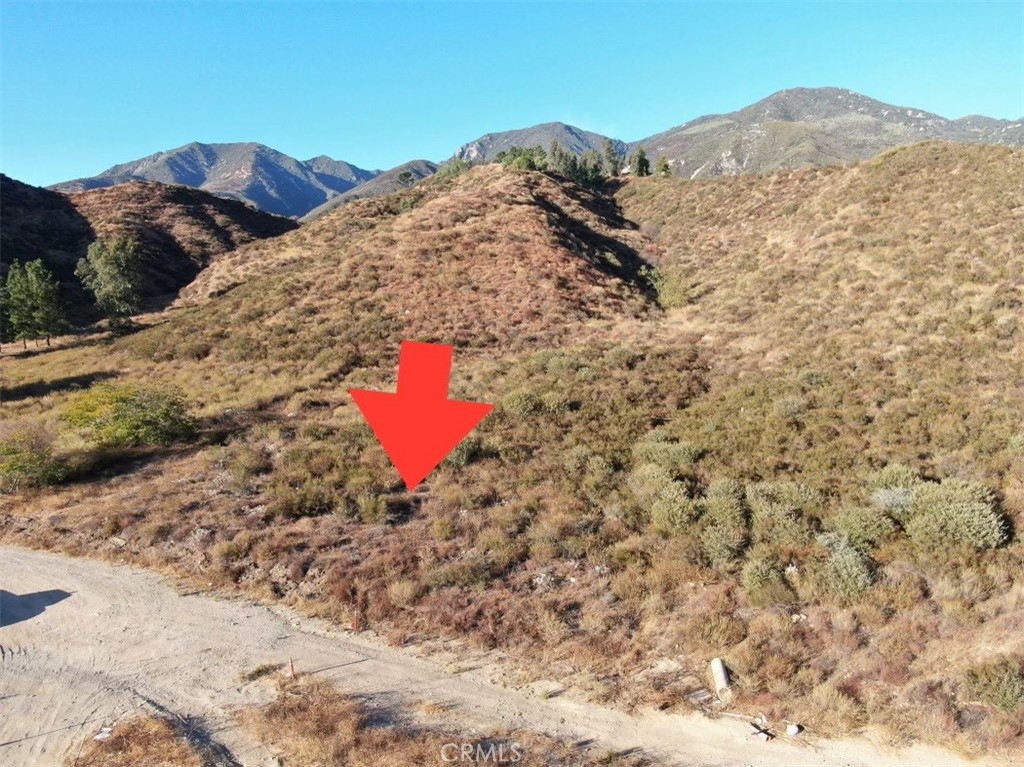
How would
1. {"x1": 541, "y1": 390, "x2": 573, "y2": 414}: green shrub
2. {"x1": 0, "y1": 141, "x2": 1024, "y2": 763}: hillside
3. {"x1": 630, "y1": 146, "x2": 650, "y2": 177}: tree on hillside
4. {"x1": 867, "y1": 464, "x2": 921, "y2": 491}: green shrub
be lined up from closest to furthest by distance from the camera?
{"x1": 0, "y1": 141, "x2": 1024, "y2": 763}: hillside
{"x1": 867, "y1": 464, "x2": 921, "y2": 491}: green shrub
{"x1": 541, "y1": 390, "x2": 573, "y2": 414}: green shrub
{"x1": 630, "y1": 146, "x2": 650, "y2": 177}: tree on hillside

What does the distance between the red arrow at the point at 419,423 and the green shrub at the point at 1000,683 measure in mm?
12236

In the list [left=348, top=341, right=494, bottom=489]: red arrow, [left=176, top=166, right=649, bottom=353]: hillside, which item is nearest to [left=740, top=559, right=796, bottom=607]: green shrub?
[left=348, top=341, right=494, bottom=489]: red arrow

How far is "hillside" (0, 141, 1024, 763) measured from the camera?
30.3 feet

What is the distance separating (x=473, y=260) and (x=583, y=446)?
90.2 ft

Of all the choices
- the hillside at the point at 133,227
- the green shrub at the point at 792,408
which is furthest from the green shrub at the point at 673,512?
the hillside at the point at 133,227

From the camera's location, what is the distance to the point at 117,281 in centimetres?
4791

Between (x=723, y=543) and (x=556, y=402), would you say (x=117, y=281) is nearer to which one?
(x=556, y=402)

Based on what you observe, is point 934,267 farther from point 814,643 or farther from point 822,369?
point 814,643

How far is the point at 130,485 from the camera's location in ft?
51.4

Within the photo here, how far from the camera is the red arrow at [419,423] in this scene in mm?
14953

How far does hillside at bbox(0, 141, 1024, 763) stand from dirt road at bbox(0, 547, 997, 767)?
52cm

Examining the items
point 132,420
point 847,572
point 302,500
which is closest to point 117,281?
point 132,420

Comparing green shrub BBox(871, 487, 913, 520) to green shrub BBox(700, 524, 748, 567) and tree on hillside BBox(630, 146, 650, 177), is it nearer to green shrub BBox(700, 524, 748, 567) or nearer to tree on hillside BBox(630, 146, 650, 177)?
green shrub BBox(700, 524, 748, 567)

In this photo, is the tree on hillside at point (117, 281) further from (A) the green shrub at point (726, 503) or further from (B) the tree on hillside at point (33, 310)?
(A) the green shrub at point (726, 503)
